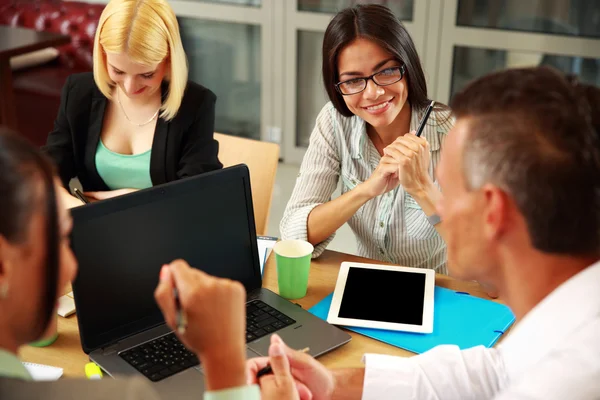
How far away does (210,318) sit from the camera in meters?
0.84

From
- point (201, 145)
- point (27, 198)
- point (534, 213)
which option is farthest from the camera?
point (201, 145)

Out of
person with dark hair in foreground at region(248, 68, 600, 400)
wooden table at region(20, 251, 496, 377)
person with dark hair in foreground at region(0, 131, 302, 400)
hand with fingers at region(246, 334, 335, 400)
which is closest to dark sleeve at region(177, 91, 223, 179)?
wooden table at region(20, 251, 496, 377)

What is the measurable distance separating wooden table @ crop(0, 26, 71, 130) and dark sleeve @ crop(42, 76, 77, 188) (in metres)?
1.52

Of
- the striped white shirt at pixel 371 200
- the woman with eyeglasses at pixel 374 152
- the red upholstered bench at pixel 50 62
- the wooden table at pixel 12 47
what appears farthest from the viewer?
the red upholstered bench at pixel 50 62

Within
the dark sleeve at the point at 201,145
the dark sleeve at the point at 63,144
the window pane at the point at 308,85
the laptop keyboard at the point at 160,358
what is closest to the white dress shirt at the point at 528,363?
the laptop keyboard at the point at 160,358

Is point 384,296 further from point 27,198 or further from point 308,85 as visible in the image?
point 308,85

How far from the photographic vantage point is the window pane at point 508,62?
12.4 feet

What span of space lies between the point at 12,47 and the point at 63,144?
1.62 m

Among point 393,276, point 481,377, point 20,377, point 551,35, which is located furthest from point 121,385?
point 551,35

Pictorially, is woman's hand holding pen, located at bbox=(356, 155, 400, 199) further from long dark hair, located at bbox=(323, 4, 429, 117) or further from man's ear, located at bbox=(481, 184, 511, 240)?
man's ear, located at bbox=(481, 184, 511, 240)

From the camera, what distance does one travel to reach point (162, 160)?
7.12 feet

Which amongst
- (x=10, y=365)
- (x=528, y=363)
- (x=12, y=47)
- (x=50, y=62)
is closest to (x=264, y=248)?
(x=528, y=363)

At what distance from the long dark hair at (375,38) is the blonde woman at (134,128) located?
18.2 inches

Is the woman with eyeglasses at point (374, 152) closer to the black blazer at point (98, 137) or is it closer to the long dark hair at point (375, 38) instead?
the long dark hair at point (375, 38)
